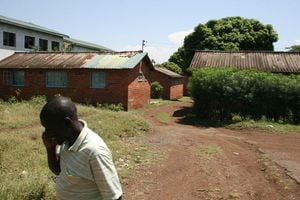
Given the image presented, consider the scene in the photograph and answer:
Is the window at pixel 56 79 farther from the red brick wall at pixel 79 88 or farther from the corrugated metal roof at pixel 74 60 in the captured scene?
the corrugated metal roof at pixel 74 60

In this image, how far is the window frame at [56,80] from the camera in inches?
885

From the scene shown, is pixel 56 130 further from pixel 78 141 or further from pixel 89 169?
pixel 89 169

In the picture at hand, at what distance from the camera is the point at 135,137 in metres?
12.7

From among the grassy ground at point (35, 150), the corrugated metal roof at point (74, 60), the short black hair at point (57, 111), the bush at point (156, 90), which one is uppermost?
the corrugated metal roof at point (74, 60)

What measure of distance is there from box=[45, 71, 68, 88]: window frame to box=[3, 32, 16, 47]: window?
6.67m

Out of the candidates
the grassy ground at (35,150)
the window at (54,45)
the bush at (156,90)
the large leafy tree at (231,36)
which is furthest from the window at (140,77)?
the large leafy tree at (231,36)

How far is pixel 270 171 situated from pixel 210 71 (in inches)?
426

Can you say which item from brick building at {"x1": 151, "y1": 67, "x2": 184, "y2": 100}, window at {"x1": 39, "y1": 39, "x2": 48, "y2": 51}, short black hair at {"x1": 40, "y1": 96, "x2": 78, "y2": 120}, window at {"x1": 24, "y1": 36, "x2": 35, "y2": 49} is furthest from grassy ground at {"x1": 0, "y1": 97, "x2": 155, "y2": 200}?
brick building at {"x1": 151, "y1": 67, "x2": 184, "y2": 100}

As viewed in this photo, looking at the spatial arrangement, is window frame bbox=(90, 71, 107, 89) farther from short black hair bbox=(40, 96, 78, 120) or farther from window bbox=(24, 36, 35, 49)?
short black hair bbox=(40, 96, 78, 120)

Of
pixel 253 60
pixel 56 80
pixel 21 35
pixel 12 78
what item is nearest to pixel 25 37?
pixel 21 35

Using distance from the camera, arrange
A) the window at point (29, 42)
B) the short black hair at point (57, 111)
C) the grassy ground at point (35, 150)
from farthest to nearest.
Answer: the window at point (29, 42), the grassy ground at point (35, 150), the short black hair at point (57, 111)

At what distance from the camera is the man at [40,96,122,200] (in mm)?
2338

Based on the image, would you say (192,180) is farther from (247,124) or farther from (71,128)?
(247,124)

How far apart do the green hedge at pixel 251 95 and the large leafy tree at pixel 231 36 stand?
1956 cm
